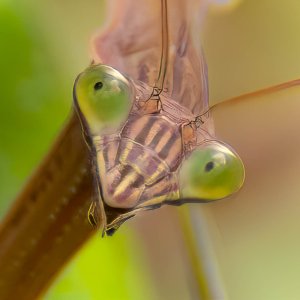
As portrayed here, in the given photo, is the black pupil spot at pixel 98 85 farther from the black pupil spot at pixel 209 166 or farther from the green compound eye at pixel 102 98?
the black pupil spot at pixel 209 166

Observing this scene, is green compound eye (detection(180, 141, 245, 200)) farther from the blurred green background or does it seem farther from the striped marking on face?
the blurred green background

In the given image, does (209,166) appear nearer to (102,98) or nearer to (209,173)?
(209,173)

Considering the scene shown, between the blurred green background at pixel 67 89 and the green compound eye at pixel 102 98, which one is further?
the blurred green background at pixel 67 89

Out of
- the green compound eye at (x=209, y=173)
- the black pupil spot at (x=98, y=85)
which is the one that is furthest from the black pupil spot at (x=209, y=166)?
the black pupil spot at (x=98, y=85)

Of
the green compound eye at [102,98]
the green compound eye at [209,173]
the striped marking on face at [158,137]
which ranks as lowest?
the green compound eye at [209,173]

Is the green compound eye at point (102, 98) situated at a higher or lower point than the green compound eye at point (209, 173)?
higher

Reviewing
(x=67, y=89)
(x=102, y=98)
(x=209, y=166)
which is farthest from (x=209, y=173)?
(x=67, y=89)
